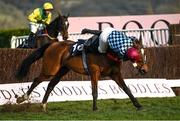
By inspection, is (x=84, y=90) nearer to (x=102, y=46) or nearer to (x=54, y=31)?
(x=54, y=31)

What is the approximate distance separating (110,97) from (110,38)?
318 cm

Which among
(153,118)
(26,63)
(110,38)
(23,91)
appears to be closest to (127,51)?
(110,38)

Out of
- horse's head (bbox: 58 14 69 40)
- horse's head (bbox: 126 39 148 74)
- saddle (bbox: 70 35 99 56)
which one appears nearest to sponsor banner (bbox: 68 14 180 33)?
horse's head (bbox: 58 14 69 40)

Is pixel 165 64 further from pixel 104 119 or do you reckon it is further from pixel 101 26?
pixel 101 26

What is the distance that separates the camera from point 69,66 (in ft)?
49.1

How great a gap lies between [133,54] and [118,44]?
0.34 meters

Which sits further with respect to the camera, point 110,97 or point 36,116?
point 110,97

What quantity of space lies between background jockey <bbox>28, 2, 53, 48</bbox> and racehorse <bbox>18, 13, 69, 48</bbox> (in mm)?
229

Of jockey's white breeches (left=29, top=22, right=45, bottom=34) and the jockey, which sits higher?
the jockey

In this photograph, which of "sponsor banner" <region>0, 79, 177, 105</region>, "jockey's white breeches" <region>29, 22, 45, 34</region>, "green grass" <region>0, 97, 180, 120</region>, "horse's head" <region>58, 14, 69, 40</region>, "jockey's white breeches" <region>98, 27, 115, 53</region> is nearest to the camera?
"green grass" <region>0, 97, 180, 120</region>

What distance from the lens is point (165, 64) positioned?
18.3 meters

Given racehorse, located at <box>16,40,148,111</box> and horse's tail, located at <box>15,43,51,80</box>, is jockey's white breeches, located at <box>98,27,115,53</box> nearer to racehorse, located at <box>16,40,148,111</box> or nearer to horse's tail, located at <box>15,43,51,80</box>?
racehorse, located at <box>16,40,148,111</box>

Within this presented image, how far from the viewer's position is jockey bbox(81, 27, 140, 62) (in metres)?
13.9

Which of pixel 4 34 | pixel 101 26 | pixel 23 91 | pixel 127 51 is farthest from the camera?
pixel 4 34
